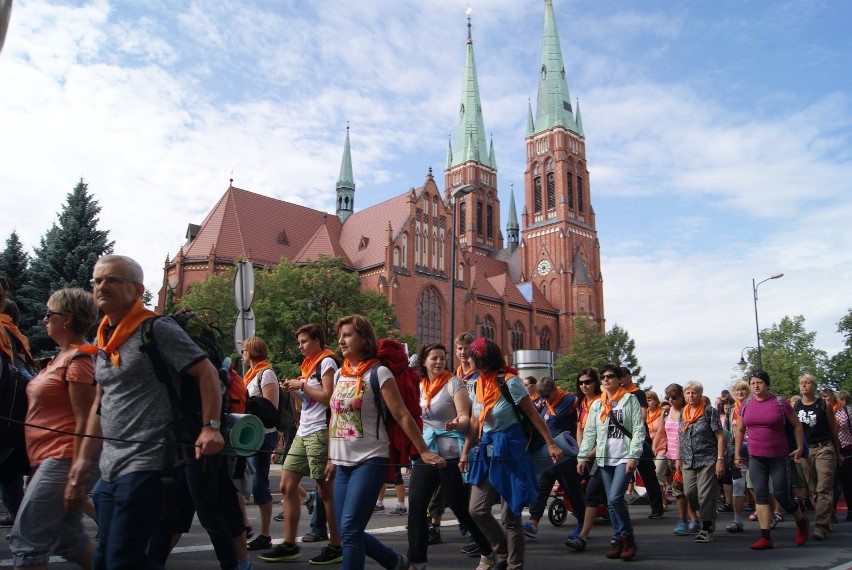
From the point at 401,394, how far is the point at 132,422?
1.72 metres

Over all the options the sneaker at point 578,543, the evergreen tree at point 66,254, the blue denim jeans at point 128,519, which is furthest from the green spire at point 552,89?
the blue denim jeans at point 128,519

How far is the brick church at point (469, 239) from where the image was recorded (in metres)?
48.6

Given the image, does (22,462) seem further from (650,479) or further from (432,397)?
(650,479)

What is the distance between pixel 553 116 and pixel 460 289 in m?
27.2

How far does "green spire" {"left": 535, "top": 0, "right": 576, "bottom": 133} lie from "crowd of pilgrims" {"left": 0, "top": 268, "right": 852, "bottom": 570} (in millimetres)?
66421

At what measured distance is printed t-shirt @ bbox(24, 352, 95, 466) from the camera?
371cm

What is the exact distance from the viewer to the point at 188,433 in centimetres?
335

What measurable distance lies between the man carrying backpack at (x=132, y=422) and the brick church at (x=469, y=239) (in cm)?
2997

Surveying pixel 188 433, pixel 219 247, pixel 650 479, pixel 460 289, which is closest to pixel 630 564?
pixel 650 479

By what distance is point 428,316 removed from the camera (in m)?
50.9

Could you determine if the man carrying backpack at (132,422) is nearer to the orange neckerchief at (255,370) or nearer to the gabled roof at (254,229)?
the orange neckerchief at (255,370)

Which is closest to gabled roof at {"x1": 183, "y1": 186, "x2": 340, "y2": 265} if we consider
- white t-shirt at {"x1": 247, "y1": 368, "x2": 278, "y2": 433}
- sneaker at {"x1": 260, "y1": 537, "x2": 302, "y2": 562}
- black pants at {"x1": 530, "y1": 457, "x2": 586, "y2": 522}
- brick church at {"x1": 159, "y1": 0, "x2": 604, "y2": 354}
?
brick church at {"x1": 159, "y1": 0, "x2": 604, "y2": 354}

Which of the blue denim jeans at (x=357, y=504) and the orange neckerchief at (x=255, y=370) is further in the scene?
the orange neckerchief at (x=255, y=370)

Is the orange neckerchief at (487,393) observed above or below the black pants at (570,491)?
above
